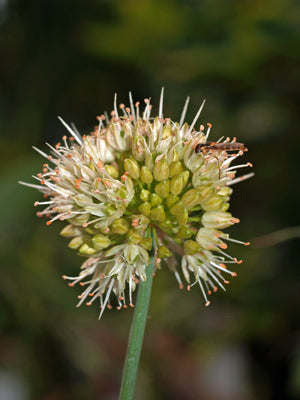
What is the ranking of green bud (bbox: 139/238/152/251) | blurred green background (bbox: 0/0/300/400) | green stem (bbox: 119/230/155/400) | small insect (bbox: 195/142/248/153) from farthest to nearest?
1. blurred green background (bbox: 0/0/300/400)
2. small insect (bbox: 195/142/248/153)
3. green bud (bbox: 139/238/152/251)
4. green stem (bbox: 119/230/155/400)

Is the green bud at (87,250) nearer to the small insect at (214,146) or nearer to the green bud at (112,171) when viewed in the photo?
the green bud at (112,171)

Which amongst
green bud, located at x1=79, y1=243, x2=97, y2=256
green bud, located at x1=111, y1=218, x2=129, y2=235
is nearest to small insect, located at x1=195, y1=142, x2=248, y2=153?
green bud, located at x1=111, y1=218, x2=129, y2=235

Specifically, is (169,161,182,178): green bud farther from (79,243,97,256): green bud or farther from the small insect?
(79,243,97,256): green bud

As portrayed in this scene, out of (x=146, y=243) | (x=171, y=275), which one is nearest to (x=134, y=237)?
(x=146, y=243)

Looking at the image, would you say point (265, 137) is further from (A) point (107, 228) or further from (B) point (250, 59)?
(A) point (107, 228)

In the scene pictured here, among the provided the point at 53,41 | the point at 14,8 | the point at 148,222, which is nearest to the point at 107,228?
the point at 148,222

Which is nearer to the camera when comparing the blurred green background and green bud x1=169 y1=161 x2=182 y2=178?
green bud x1=169 y1=161 x2=182 y2=178
